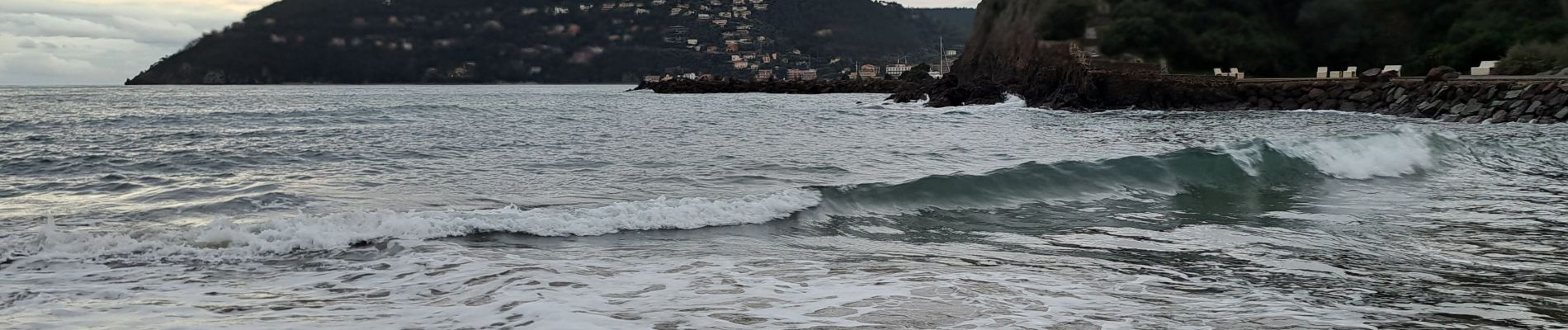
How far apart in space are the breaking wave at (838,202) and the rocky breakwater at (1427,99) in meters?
9.20

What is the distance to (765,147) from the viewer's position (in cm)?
1611

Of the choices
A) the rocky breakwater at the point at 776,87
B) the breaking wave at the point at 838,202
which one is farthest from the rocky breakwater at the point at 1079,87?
the rocky breakwater at the point at 776,87

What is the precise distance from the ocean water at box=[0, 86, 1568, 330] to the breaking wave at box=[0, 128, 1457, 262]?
0.12 feet


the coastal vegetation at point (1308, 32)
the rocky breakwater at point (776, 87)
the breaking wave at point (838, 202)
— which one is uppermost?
the coastal vegetation at point (1308, 32)

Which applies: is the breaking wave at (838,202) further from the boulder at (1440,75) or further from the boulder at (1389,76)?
the boulder at (1389,76)

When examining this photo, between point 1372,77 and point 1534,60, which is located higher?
point 1534,60

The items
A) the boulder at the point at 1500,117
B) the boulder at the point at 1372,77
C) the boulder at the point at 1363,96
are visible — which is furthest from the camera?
the boulder at the point at 1372,77

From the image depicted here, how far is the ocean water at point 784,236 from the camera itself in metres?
4.64

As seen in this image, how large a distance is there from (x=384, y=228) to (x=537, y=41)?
12923 cm

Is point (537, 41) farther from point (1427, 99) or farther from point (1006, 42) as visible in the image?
point (1427, 99)

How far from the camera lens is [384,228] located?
696 centimetres

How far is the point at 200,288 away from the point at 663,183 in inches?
226

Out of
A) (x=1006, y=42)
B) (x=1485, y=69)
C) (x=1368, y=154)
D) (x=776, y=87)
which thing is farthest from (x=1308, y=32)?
(x=1368, y=154)

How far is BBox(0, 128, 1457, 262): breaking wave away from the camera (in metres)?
6.44
